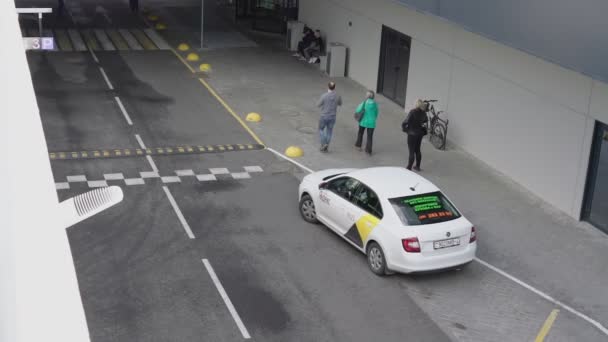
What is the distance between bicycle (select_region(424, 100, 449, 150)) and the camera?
19.9m

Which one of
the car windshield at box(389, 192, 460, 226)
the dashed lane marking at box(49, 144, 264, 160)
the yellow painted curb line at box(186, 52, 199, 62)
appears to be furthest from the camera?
the yellow painted curb line at box(186, 52, 199, 62)

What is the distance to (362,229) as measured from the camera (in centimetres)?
1296

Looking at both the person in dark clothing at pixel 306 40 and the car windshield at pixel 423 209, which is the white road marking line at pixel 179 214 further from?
the person in dark clothing at pixel 306 40

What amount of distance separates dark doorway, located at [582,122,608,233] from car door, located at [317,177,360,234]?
5.06m

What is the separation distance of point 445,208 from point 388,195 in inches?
37.6

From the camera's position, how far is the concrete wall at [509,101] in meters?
15.6

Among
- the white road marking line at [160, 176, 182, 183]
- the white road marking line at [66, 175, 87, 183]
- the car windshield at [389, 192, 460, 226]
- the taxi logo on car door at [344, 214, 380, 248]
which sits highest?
the car windshield at [389, 192, 460, 226]

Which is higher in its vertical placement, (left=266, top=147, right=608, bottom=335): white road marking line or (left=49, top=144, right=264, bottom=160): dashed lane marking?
(left=266, top=147, right=608, bottom=335): white road marking line

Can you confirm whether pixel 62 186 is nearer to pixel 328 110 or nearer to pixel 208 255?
pixel 208 255

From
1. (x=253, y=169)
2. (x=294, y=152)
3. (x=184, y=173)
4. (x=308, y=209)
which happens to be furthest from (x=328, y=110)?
(x=308, y=209)

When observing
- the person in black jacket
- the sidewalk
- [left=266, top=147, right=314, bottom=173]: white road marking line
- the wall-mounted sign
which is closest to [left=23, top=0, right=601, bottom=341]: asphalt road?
[left=266, top=147, right=314, bottom=173]: white road marking line

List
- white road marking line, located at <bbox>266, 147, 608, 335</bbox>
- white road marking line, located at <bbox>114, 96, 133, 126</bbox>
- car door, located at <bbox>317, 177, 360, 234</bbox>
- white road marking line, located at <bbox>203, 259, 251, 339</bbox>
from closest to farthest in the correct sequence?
1. white road marking line, located at <bbox>203, 259, 251, 339</bbox>
2. white road marking line, located at <bbox>266, 147, 608, 335</bbox>
3. car door, located at <bbox>317, 177, 360, 234</bbox>
4. white road marking line, located at <bbox>114, 96, 133, 126</bbox>

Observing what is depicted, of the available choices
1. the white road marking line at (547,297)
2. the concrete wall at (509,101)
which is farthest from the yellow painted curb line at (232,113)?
the white road marking line at (547,297)

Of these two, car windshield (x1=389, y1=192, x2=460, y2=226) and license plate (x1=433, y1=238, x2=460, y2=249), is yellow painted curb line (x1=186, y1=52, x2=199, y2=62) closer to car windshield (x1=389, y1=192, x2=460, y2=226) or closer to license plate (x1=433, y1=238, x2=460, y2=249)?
car windshield (x1=389, y1=192, x2=460, y2=226)
